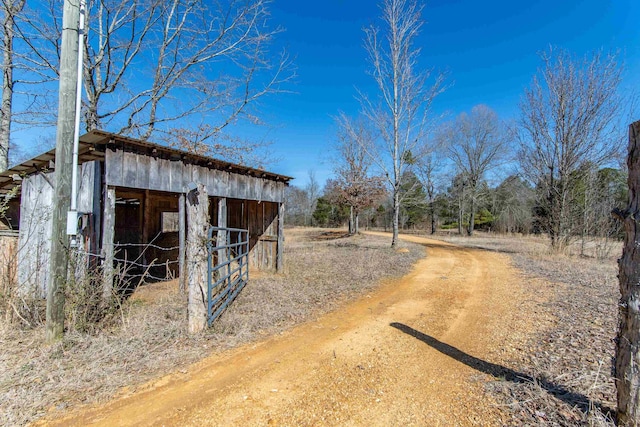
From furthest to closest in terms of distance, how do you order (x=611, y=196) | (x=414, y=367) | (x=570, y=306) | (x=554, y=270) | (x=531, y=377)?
(x=611, y=196) < (x=554, y=270) < (x=570, y=306) < (x=414, y=367) < (x=531, y=377)

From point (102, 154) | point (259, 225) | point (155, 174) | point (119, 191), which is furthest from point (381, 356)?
point (119, 191)

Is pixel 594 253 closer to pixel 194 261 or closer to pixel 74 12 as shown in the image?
pixel 194 261

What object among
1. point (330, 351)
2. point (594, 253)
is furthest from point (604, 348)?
point (594, 253)

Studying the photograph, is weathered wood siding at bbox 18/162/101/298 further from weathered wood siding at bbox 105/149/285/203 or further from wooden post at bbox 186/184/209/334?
wooden post at bbox 186/184/209/334

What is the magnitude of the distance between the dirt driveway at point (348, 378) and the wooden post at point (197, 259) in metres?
0.80

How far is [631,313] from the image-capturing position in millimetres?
2238

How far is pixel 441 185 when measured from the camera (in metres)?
29.2

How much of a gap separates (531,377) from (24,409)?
16.0 feet

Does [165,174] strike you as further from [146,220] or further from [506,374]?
[506,374]

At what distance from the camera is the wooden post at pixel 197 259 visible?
13.9 feet

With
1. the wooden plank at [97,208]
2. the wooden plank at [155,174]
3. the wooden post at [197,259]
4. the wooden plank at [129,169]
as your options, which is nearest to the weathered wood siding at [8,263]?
the wooden plank at [97,208]

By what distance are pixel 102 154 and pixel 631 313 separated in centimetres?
769

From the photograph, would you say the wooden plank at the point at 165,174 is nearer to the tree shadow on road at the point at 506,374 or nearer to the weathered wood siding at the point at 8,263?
the weathered wood siding at the point at 8,263

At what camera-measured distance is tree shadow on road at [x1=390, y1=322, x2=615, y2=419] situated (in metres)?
2.60
